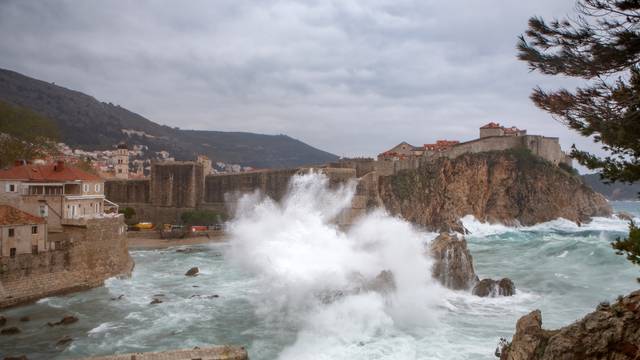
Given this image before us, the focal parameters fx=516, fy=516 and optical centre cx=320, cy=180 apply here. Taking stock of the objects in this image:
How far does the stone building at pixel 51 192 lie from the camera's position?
1964 cm

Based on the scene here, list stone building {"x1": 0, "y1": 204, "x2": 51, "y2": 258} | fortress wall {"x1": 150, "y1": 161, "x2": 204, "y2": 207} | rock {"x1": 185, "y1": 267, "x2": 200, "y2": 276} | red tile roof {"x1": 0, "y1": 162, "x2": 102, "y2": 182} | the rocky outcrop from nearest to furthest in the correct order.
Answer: the rocky outcrop
stone building {"x1": 0, "y1": 204, "x2": 51, "y2": 258}
red tile roof {"x1": 0, "y1": 162, "x2": 102, "y2": 182}
rock {"x1": 185, "y1": 267, "x2": 200, "y2": 276}
fortress wall {"x1": 150, "y1": 161, "x2": 204, "y2": 207}

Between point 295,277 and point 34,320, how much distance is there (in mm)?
7949

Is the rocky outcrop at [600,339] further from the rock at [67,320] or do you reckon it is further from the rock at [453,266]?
the rock at [67,320]

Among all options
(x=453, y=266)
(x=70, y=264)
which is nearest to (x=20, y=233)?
(x=70, y=264)

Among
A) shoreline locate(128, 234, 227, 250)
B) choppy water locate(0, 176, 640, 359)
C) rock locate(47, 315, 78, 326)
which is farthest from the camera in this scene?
shoreline locate(128, 234, 227, 250)

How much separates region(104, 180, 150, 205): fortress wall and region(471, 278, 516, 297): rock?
33.4 metres

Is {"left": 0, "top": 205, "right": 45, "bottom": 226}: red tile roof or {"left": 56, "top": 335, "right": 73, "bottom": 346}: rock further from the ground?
{"left": 0, "top": 205, "right": 45, "bottom": 226}: red tile roof

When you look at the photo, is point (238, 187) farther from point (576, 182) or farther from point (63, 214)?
point (576, 182)

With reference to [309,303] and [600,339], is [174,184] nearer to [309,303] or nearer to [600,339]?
[309,303]

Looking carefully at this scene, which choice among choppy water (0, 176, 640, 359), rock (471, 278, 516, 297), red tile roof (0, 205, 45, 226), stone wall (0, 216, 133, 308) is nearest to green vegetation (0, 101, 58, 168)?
choppy water (0, 176, 640, 359)

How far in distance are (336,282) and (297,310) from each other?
195 centimetres

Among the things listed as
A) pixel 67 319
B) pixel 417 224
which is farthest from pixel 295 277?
pixel 417 224

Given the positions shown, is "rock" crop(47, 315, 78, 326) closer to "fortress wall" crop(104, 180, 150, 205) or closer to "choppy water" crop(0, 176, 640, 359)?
"choppy water" crop(0, 176, 640, 359)

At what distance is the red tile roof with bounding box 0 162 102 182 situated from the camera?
20188mm
